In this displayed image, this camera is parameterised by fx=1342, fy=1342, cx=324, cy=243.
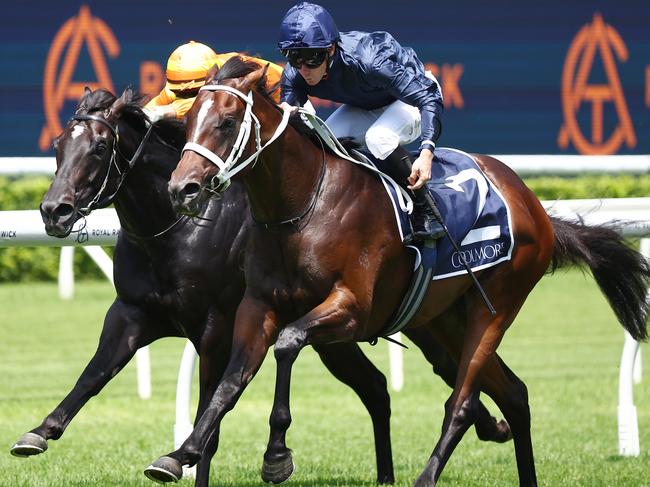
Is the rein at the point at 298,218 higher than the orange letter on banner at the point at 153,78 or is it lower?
higher

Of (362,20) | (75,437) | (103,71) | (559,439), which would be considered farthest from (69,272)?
(559,439)

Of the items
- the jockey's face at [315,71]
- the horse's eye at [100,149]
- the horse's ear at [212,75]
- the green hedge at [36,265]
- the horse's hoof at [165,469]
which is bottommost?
the green hedge at [36,265]

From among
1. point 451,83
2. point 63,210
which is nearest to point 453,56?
point 451,83

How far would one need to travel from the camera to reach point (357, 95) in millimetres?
4914

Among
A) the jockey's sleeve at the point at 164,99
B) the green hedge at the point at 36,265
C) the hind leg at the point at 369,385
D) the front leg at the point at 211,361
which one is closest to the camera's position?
the front leg at the point at 211,361

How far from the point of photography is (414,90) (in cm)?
487

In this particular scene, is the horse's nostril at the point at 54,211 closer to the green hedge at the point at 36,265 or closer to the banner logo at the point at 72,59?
the banner logo at the point at 72,59

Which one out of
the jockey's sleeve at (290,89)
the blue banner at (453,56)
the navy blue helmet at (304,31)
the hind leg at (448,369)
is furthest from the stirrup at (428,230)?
the blue banner at (453,56)

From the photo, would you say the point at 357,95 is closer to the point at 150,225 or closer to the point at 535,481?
the point at 150,225

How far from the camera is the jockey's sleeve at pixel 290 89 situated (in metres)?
4.80

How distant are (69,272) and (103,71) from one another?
318 centimetres

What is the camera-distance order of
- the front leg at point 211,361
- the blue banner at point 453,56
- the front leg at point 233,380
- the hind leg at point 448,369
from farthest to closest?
the blue banner at point 453,56 < the hind leg at point 448,369 < the front leg at point 211,361 < the front leg at point 233,380

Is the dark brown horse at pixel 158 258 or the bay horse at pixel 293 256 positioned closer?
the bay horse at pixel 293 256

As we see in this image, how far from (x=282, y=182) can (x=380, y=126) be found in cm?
60
